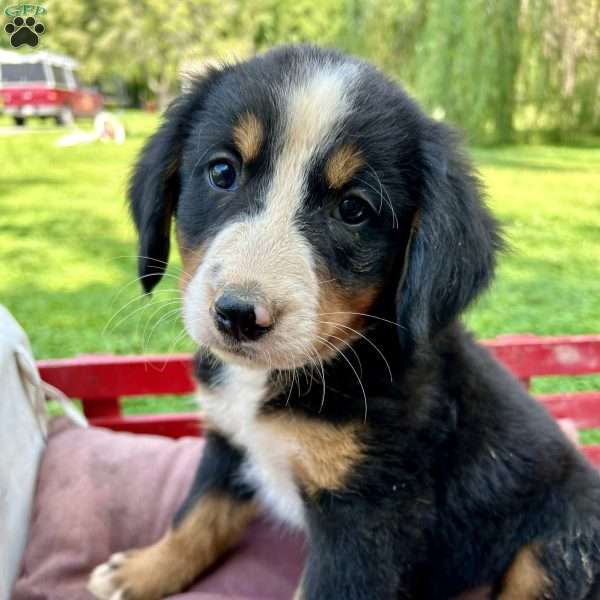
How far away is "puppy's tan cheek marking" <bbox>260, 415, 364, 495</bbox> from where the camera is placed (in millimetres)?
1684

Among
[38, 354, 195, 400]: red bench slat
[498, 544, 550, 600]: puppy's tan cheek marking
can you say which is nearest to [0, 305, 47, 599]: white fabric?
[38, 354, 195, 400]: red bench slat

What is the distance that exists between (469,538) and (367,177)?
1024 mm

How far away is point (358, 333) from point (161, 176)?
0.70 meters

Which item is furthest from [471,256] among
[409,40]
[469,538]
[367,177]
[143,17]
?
[409,40]

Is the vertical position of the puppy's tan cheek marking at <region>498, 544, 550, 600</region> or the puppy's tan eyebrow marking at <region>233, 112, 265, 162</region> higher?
the puppy's tan eyebrow marking at <region>233, 112, 265, 162</region>

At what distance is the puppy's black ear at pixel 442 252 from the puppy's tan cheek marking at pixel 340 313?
0.09 m

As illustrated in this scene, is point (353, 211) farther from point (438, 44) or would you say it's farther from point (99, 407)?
point (438, 44)

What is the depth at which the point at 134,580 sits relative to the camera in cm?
210

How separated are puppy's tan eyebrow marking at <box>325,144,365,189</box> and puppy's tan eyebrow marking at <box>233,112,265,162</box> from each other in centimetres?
17

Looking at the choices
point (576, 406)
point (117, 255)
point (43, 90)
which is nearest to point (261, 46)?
point (117, 255)

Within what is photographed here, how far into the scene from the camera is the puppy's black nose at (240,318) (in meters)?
1.35

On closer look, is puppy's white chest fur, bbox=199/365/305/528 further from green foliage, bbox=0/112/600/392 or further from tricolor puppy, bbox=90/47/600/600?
green foliage, bbox=0/112/600/392

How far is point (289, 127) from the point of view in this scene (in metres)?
1.56

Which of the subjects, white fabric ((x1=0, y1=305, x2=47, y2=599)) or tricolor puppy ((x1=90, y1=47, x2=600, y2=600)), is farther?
white fabric ((x1=0, y1=305, x2=47, y2=599))
